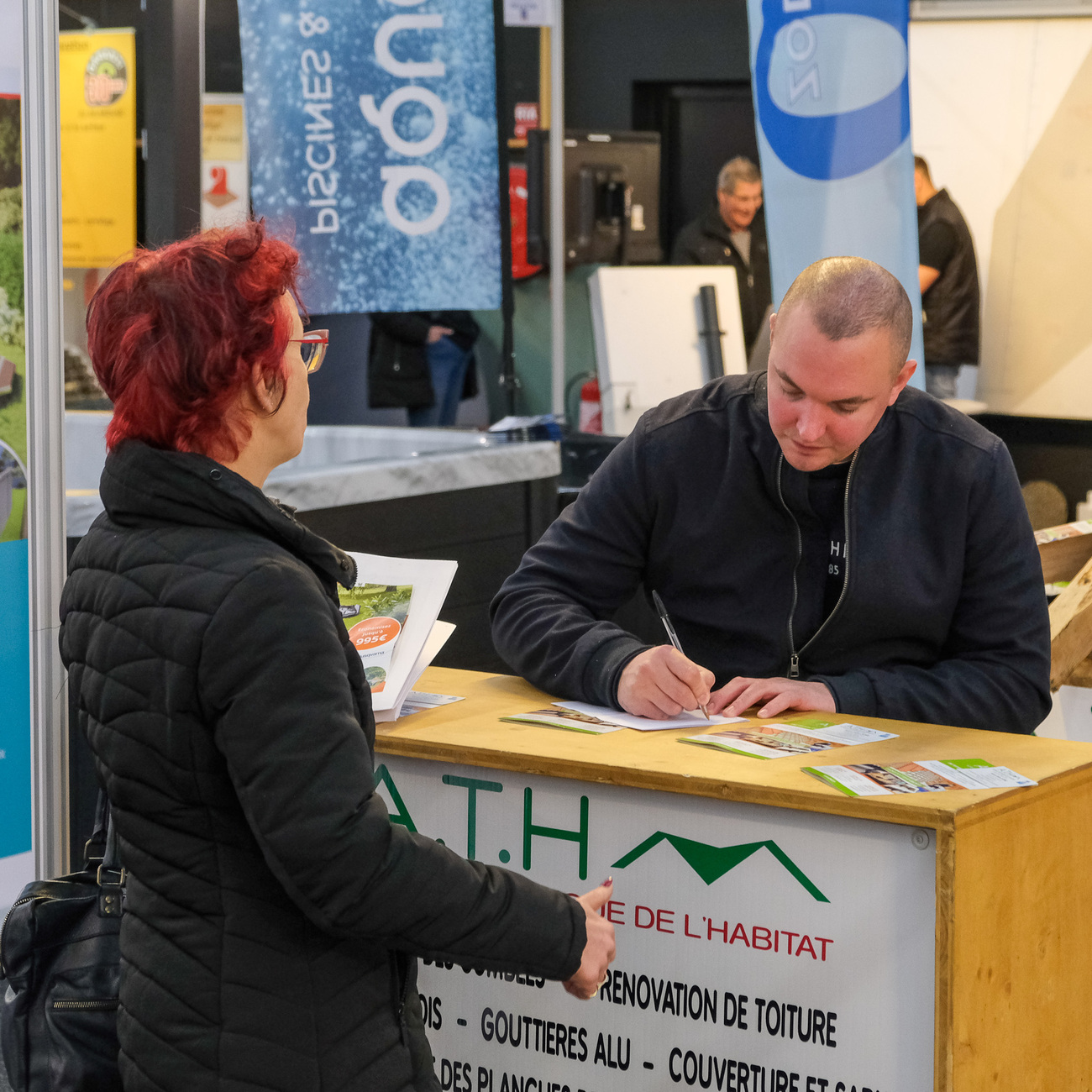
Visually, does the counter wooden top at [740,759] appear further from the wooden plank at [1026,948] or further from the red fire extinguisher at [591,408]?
the red fire extinguisher at [591,408]

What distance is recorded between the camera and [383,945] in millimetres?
1246

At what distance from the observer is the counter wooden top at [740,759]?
146cm

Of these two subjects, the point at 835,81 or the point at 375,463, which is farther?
the point at 835,81

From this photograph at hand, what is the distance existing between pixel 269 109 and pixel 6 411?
195 cm

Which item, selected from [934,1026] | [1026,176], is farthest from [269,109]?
[1026,176]

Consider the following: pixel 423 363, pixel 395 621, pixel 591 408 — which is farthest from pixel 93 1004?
pixel 591 408

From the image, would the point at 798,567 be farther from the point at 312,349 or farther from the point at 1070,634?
the point at 312,349

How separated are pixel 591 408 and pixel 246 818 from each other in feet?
18.5

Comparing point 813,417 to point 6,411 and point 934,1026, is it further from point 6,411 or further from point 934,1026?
point 6,411

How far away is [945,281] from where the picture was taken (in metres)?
6.70

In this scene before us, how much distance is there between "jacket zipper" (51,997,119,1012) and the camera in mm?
1284

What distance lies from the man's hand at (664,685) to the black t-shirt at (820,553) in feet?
0.99

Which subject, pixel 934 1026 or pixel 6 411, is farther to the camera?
pixel 6 411

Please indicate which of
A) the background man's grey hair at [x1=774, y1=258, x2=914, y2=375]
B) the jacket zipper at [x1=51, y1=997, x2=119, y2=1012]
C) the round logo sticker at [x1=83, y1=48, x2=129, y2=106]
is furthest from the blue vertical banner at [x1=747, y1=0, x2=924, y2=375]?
the round logo sticker at [x1=83, y1=48, x2=129, y2=106]
